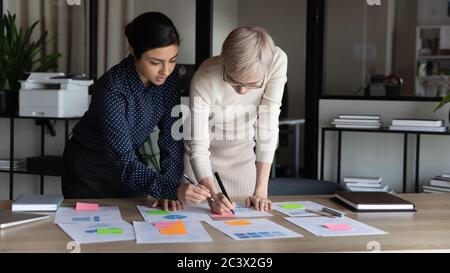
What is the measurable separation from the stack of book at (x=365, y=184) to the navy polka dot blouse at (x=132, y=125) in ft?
6.73

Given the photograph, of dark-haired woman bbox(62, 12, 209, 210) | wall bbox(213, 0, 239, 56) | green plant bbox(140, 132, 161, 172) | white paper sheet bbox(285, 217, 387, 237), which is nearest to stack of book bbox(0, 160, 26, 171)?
green plant bbox(140, 132, 161, 172)

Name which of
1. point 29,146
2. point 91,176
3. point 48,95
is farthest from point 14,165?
point 91,176

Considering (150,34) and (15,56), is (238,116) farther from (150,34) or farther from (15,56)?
(15,56)

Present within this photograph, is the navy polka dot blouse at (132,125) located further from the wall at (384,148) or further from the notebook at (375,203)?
the wall at (384,148)

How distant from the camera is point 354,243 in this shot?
5.08 ft

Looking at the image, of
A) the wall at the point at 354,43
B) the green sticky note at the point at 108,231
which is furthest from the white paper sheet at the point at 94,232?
the wall at the point at 354,43

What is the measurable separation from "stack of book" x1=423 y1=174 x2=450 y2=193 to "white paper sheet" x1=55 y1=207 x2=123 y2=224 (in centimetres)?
250

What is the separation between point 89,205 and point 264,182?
656 millimetres

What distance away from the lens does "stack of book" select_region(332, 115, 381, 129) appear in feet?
13.0

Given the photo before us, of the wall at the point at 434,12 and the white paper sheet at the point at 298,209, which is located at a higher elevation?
the wall at the point at 434,12

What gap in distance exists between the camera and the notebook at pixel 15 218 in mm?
1691

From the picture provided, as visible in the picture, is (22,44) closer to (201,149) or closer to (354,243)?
(201,149)
